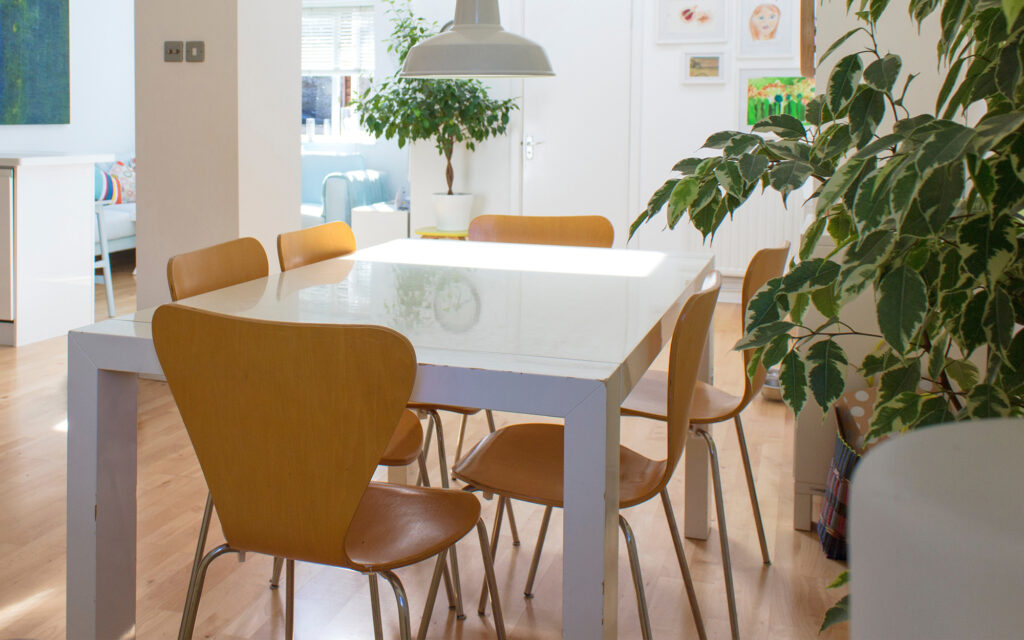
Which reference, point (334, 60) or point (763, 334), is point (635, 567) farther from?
point (334, 60)

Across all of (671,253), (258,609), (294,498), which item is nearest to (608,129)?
(671,253)

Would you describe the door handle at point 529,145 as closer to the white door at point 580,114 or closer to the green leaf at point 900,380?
the white door at point 580,114

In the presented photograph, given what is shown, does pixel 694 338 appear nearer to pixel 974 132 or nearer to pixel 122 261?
pixel 974 132

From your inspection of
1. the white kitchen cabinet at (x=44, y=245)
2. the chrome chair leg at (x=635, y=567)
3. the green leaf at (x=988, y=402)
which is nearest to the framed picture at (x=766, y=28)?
the white kitchen cabinet at (x=44, y=245)

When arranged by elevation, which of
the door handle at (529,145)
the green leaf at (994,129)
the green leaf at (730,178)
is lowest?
the green leaf at (730,178)

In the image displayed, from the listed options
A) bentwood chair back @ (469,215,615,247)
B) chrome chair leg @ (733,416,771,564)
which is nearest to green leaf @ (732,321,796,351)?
chrome chair leg @ (733,416,771,564)

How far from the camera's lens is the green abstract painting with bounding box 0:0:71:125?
6.89m

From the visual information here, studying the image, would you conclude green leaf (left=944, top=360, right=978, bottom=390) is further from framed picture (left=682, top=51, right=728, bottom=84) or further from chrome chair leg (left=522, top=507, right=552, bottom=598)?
framed picture (left=682, top=51, right=728, bottom=84)

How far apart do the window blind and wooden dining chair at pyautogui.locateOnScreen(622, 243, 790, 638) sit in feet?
23.2

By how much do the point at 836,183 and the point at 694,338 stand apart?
3.18ft

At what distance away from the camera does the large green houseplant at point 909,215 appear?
80 centimetres

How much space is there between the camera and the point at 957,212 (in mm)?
968

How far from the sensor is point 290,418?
1.43 m

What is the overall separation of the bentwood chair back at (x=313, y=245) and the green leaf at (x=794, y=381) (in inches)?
69.8
